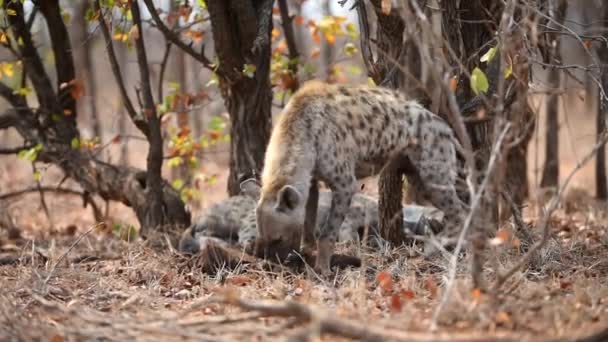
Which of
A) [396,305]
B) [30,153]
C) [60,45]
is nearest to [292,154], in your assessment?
[396,305]

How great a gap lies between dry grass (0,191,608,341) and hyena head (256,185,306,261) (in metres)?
0.18

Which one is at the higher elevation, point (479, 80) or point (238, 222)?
point (479, 80)

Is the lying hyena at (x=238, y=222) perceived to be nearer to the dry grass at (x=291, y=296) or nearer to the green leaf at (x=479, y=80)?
the dry grass at (x=291, y=296)

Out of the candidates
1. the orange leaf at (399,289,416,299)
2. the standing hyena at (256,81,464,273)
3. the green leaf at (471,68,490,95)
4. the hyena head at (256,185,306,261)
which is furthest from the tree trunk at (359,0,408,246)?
the green leaf at (471,68,490,95)

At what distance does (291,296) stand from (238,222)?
2.33 metres

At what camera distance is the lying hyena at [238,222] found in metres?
6.66

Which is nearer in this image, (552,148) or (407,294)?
(407,294)

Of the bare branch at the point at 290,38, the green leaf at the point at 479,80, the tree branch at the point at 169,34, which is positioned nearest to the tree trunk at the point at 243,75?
the tree branch at the point at 169,34

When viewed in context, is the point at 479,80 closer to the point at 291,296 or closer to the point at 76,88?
the point at 291,296

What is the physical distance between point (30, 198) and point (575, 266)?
Answer: 308 inches

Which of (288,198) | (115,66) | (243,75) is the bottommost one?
(288,198)

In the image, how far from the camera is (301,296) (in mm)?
4582

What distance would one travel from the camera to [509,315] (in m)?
3.63

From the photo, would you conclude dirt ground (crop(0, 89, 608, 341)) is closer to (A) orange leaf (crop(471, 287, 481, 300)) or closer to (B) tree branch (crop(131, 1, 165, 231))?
(A) orange leaf (crop(471, 287, 481, 300))
